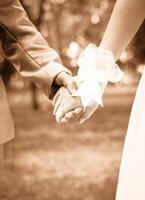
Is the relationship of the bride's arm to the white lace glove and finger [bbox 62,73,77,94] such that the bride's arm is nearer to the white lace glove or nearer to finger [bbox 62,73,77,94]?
the white lace glove

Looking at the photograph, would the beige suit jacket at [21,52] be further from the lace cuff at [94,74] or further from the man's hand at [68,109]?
the lace cuff at [94,74]

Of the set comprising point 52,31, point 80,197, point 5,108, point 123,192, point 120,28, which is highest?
point 52,31

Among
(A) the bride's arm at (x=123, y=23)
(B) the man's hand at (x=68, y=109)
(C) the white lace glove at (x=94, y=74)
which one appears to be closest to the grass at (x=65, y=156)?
(B) the man's hand at (x=68, y=109)

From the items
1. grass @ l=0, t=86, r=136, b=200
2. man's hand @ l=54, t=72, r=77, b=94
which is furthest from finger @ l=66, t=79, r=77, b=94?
grass @ l=0, t=86, r=136, b=200

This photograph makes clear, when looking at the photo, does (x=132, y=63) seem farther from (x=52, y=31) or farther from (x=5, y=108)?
(x=5, y=108)

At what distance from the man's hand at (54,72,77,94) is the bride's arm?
0.34m

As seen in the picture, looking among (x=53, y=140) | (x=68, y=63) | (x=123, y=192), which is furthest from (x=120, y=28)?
(x=68, y=63)

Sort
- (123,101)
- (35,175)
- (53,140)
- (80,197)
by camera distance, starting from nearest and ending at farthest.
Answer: (80,197) < (35,175) < (53,140) < (123,101)

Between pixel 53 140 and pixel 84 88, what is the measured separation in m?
2.74

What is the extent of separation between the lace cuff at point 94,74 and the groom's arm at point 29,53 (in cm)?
23

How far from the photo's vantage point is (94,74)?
4.49 feet

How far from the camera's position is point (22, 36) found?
1.66 metres

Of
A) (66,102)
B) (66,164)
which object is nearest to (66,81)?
(66,102)

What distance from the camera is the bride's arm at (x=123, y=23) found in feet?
3.96
